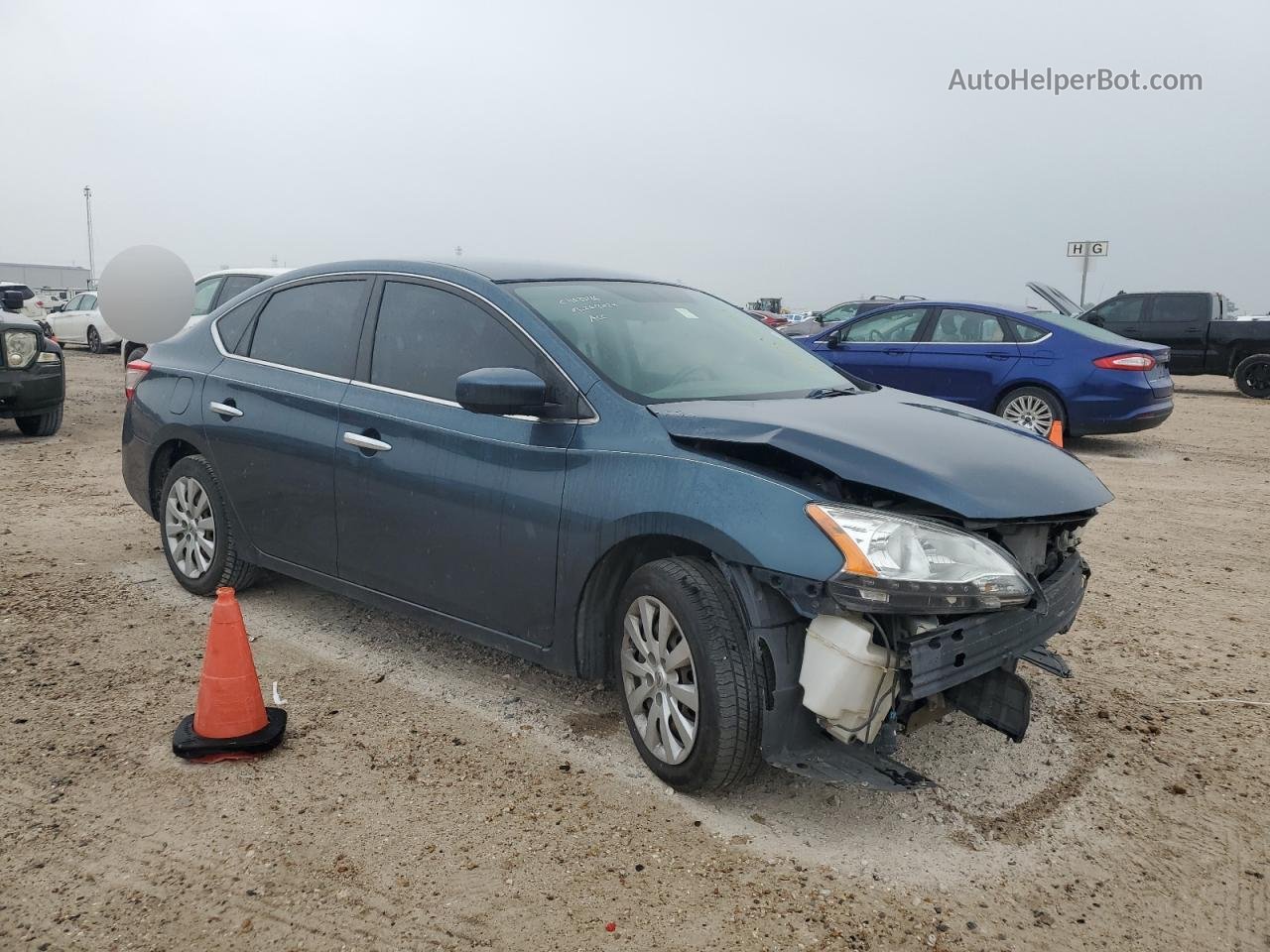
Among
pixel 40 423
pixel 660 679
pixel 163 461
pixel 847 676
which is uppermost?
pixel 163 461

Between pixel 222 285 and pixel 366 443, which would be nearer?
pixel 366 443

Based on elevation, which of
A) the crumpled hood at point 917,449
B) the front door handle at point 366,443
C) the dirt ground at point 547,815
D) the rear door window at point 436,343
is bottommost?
the dirt ground at point 547,815

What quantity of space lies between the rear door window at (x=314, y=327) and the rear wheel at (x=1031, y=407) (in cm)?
750

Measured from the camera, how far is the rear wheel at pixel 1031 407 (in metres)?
9.96

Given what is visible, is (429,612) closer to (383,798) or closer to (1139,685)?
(383,798)

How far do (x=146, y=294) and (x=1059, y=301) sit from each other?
41.1 feet

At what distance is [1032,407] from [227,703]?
8704 mm

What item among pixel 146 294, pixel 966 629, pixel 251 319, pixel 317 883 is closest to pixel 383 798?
pixel 317 883

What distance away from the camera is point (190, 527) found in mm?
4977

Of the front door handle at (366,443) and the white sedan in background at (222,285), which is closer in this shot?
the front door handle at (366,443)

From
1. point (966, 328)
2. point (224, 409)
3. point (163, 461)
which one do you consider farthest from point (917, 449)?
point (966, 328)

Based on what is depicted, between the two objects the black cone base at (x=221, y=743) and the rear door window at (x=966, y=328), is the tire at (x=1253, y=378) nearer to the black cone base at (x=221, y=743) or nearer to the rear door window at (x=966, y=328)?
the rear door window at (x=966, y=328)

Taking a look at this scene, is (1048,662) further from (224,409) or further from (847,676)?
(224,409)

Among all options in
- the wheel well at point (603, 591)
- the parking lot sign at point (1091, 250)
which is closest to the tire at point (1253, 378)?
the parking lot sign at point (1091, 250)
